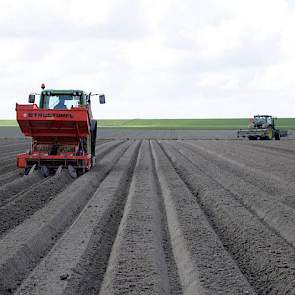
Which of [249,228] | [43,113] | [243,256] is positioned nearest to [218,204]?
[249,228]

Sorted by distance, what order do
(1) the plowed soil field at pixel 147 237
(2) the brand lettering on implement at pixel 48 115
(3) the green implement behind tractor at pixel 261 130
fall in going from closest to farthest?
(1) the plowed soil field at pixel 147 237
(2) the brand lettering on implement at pixel 48 115
(3) the green implement behind tractor at pixel 261 130

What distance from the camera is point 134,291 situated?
14.7 feet

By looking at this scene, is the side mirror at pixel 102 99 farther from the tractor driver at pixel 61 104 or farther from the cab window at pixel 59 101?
the tractor driver at pixel 61 104

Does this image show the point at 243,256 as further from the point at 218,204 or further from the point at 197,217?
the point at 218,204

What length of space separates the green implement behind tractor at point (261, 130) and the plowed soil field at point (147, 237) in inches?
1065

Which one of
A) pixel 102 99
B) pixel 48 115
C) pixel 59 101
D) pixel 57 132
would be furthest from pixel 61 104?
pixel 48 115

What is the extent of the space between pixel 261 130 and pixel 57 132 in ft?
88.7

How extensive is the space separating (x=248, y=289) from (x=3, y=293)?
2.07 metres

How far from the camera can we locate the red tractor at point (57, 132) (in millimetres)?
13477

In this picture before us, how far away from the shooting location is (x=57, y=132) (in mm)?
13922

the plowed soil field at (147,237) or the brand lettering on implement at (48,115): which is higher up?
the brand lettering on implement at (48,115)

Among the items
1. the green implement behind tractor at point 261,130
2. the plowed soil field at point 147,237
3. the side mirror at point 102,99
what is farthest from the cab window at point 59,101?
the green implement behind tractor at point 261,130

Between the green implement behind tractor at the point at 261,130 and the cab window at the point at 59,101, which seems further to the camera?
the green implement behind tractor at the point at 261,130

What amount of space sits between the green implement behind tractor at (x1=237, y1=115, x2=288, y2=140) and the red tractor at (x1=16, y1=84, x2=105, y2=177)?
25.8 metres
